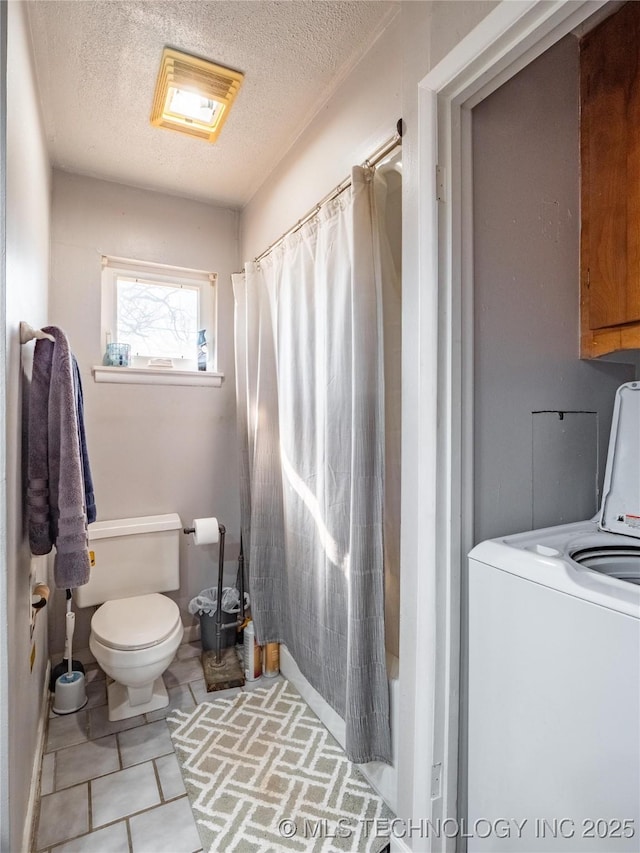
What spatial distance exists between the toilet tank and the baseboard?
1.32ft

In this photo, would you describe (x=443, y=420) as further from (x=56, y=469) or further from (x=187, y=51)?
(x=187, y=51)

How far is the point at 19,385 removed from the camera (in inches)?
49.4

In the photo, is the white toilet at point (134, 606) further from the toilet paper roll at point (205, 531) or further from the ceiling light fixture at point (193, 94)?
the ceiling light fixture at point (193, 94)

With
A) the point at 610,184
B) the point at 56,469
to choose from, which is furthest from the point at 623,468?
the point at 56,469

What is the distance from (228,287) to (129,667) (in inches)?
81.7

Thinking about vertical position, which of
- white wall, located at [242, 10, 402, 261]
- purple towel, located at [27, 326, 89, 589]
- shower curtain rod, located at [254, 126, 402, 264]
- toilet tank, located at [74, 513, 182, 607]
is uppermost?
white wall, located at [242, 10, 402, 261]

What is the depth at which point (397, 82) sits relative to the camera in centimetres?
137

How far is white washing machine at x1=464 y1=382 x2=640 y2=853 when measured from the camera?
804 millimetres

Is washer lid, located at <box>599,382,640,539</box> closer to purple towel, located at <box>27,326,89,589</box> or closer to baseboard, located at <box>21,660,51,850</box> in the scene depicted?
purple towel, located at <box>27,326,89,589</box>

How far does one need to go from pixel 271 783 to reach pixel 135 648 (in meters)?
0.72

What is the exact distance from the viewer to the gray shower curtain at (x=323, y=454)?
1439 millimetres

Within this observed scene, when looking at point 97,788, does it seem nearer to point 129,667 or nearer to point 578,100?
point 129,667

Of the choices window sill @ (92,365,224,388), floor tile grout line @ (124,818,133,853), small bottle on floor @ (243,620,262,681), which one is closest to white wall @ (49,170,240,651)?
window sill @ (92,365,224,388)

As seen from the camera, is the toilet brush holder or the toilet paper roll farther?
the toilet paper roll
